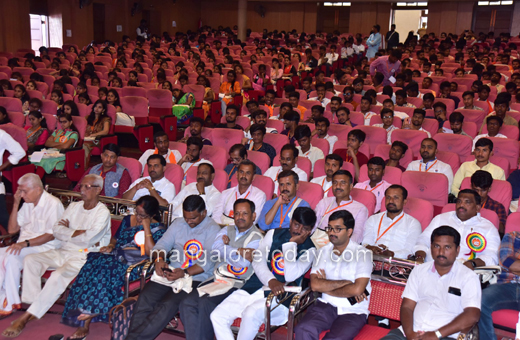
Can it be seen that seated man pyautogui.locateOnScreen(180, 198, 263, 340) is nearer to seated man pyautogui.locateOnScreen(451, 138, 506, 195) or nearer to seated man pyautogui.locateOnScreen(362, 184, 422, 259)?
seated man pyautogui.locateOnScreen(362, 184, 422, 259)

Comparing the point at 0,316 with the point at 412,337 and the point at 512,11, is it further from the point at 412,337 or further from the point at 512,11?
the point at 512,11

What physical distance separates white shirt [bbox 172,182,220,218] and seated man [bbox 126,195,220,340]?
74 cm

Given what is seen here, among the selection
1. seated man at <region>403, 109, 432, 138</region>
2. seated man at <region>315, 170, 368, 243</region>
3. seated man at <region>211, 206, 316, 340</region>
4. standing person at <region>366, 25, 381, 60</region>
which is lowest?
seated man at <region>211, 206, 316, 340</region>

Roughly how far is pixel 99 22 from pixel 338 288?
54.8 ft

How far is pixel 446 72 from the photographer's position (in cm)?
1164

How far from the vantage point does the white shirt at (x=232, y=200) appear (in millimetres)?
4551

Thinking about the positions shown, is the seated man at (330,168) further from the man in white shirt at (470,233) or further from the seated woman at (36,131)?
the seated woman at (36,131)

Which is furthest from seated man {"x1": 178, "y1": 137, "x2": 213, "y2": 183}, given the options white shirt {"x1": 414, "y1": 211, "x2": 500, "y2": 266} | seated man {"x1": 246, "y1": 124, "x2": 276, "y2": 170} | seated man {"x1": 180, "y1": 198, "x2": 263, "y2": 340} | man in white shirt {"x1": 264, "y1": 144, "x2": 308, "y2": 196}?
white shirt {"x1": 414, "y1": 211, "x2": 500, "y2": 266}

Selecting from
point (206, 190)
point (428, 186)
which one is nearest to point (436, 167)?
point (428, 186)

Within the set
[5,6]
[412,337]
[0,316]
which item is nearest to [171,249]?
[0,316]

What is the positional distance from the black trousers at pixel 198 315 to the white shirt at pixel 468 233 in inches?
60.5

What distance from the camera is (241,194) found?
4.62 meters

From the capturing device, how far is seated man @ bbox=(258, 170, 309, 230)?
424 centimetres

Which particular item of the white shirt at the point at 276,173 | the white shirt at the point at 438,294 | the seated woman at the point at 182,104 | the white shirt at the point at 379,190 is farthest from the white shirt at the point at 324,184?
the seated woman at the point at 182,104
